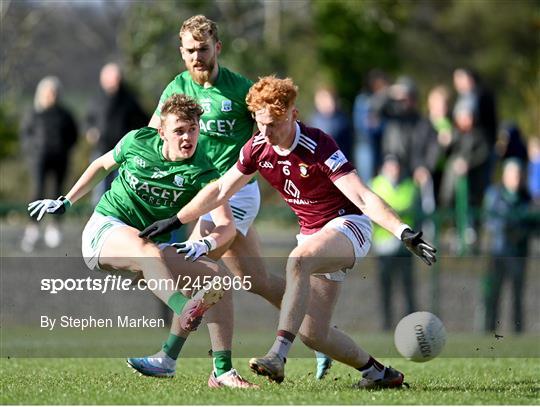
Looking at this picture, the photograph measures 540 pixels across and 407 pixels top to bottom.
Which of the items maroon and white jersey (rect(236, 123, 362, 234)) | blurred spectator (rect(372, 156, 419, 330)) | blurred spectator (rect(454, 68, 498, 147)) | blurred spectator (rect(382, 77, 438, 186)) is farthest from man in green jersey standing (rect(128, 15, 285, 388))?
blurred spectator (rect(454, 68, 498, 147))

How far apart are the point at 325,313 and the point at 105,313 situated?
7.62 feet

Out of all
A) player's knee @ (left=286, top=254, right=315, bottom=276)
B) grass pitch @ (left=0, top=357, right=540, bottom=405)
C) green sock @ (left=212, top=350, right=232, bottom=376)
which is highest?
player's knee @ (left=286, top=254, right=315, bottom=276)

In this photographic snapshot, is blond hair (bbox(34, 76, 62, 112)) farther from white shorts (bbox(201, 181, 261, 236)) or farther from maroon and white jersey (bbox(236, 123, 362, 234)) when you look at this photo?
maroon and white jersey (bbox(236, 123, 362, 234))

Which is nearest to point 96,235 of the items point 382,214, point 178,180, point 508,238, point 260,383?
point 178,180

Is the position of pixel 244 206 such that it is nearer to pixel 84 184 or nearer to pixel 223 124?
pixel 223 124

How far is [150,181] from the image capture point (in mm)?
8977

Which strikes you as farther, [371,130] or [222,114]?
[371,130]

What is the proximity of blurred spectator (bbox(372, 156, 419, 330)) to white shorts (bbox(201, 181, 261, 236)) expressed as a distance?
451cm

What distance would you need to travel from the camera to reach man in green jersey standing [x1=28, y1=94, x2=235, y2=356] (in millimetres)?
8805

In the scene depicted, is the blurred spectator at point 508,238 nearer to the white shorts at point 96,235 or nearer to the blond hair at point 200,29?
the blond hair at point 200,29

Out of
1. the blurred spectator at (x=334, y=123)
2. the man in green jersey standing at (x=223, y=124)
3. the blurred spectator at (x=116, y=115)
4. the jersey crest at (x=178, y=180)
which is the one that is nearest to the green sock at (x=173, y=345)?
the man in green jersey standing at (x=223, y=124)

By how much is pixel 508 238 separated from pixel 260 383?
6469mm

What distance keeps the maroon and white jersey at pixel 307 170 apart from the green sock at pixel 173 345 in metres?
1.09

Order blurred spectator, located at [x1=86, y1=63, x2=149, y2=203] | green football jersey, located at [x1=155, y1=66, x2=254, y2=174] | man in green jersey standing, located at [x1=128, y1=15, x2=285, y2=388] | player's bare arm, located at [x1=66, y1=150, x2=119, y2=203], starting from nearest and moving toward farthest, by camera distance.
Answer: player's bare arm, located at [x1=66, y1=150, x2=119, y2=203] → man in green jersey standing, located at [x1=128, y1=15, x2=285, y2=388] → green football jersey, located at [x1=155, y1=66, x2=254, y2=174] → blurred spectator, located at [x1=86, y1=63, x2=149, y2=203]
